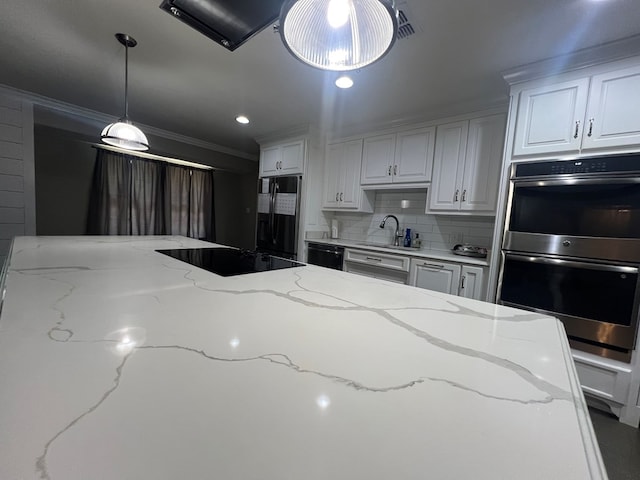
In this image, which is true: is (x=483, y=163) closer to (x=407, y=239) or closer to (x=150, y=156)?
(x=407, y=239)

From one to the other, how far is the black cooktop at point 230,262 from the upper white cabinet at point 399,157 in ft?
5.99

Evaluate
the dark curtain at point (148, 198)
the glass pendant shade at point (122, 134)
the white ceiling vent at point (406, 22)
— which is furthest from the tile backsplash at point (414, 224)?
the dark curtain at point (148, 198)

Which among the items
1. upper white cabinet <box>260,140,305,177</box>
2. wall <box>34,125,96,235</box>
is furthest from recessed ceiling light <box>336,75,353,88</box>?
wall <box>34,125,96,235</box>

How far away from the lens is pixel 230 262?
139 cm

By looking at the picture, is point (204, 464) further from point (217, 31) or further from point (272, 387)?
point (217, 31)

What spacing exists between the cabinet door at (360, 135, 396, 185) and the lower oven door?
1.47 metres

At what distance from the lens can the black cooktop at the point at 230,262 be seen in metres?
1.22

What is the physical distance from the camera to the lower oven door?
5.08 ft

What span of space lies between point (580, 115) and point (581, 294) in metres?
1.12

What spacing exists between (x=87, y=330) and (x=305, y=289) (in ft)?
2.01

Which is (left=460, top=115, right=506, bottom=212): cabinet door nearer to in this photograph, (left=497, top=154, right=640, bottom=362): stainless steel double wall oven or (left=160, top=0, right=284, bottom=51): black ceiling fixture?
(left=497, top=154, right=640, bottom=362): stainless steel double wall oven

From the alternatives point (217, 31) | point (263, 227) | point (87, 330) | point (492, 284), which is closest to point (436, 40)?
point (217, 31)

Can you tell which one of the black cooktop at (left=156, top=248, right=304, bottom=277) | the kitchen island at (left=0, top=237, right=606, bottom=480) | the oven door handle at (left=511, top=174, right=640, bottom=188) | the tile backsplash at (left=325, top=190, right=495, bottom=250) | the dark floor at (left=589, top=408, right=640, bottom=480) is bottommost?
the dark floor at (left=589, top=408, right=640, bottom=480)

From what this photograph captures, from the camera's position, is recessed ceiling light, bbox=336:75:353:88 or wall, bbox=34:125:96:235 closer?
recessed ceiling light, bbox=336:75:353:88
